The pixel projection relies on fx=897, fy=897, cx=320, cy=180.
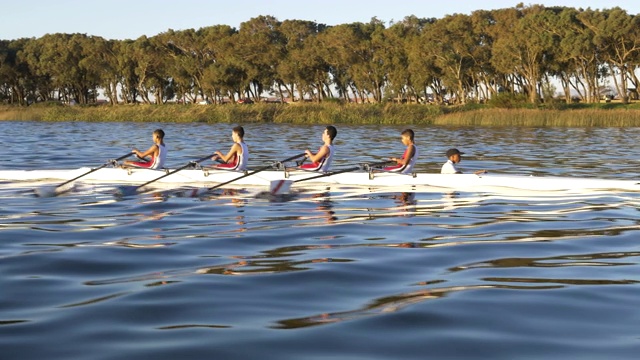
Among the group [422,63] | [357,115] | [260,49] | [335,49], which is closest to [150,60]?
[260,49]

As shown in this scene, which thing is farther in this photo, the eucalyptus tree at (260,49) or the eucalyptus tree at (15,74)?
the eucalyptus tree at (15,74)

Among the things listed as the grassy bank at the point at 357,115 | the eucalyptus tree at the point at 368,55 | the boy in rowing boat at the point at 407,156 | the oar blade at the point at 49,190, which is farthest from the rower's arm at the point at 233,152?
the eucalyptus tree at the point at 368,55

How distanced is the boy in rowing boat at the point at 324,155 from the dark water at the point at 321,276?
0.80m

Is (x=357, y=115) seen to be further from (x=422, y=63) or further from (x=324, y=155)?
(x=324, y=155)

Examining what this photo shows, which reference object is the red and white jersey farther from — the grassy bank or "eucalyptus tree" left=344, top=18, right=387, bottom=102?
"eucalyptus tree" left=344, top=18, right=387, bottom=102

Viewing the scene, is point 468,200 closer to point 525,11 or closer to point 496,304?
point 496,304

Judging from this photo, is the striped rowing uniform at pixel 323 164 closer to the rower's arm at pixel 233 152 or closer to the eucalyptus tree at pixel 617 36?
the rower's arm at pixel 233 152

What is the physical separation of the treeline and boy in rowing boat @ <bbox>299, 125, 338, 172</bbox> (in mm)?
55541

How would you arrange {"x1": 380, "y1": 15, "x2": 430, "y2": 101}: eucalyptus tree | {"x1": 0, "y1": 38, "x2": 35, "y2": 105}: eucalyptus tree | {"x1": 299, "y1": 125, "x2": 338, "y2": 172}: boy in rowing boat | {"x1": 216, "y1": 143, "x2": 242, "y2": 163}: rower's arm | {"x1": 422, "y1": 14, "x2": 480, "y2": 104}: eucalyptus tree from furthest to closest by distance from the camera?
1. {"x1": 0, "y1": 38, "x2": 35, "y2": 105}: eucalyptus tree
2. {"x1": 380, "y1": 15, "x2": 430, "y2": 101}: eucalyptus tree
3. {"x1": 422, "y1": 14, "x2": 480, "y2": 104}: eucalyptus tree
4. {"x1": 216, "y1": 143, "x2": 242, "y2": 163}: rower's arm
5. {"x1": 299, "y1": 125, "x2": 338, "y2": 172}: boy in rowing boat

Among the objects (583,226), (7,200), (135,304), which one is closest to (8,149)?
(7,200)

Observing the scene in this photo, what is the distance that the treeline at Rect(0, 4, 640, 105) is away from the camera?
236ft

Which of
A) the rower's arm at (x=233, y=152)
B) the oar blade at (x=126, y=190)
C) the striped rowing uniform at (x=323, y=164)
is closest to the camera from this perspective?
the oar blade at (x=126, y=190)

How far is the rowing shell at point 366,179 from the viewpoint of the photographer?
54.3 feet

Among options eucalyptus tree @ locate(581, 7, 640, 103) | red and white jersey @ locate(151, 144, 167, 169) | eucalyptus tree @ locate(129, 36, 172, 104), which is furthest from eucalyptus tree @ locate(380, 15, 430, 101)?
red and white jersey @ locate(151, 144, 167, 169)
